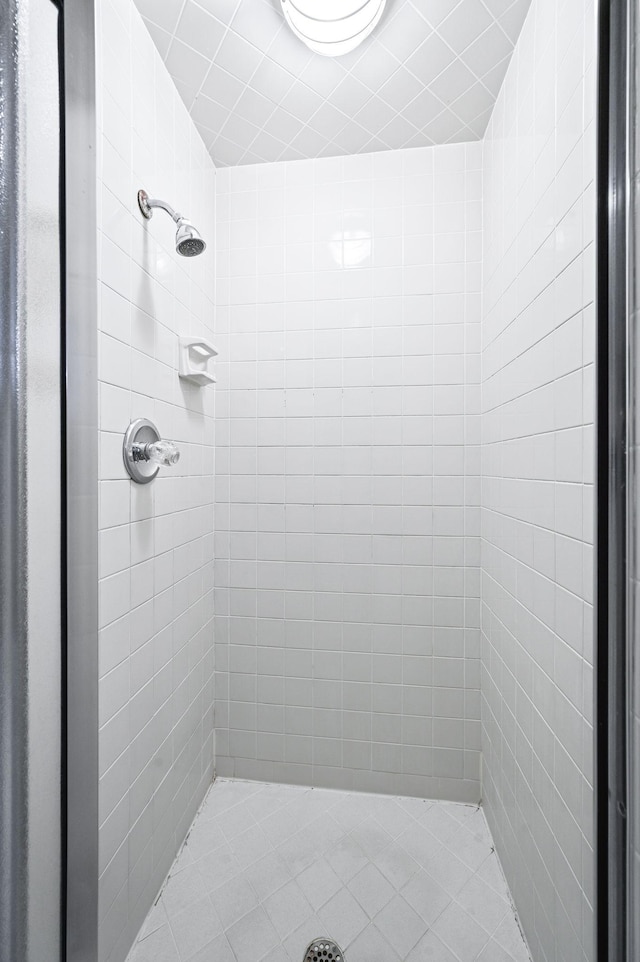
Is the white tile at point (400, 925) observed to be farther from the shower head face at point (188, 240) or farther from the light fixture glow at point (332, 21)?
the light fixture glow at point (332, 21)

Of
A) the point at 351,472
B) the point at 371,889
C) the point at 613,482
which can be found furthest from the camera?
the point at 351,472

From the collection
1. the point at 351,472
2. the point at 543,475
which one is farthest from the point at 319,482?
the point at 543,475

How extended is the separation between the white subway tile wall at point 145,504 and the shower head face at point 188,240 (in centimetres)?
11

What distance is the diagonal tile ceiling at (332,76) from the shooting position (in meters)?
1.10

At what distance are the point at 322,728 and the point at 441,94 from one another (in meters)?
2.23

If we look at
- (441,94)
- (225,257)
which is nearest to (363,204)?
(441,94)

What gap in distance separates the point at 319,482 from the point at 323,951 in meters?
1.30

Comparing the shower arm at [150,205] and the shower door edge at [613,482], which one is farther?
the shower arm at [150,205]

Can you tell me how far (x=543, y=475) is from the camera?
3.28ft

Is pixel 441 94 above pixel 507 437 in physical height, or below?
above

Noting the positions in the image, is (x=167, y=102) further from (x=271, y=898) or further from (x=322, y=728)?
(x=271, y=898)

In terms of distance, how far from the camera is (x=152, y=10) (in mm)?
1090

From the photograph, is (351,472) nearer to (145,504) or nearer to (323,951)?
(145,504)

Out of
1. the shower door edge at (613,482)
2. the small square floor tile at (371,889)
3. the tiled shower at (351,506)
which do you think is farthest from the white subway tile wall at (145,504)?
the shower door edge at (613,482)
